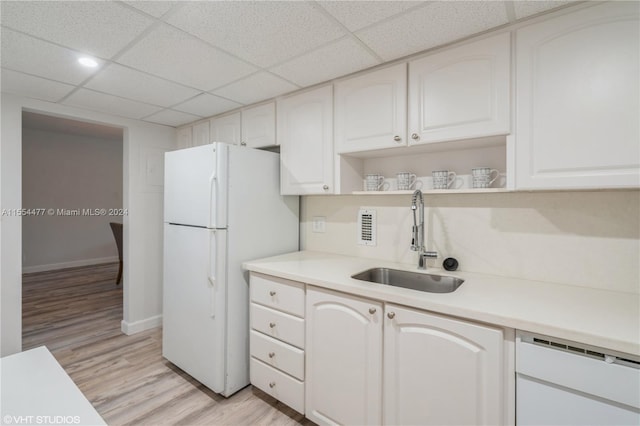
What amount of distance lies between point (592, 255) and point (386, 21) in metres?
1.46

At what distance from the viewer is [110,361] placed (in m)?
2.53

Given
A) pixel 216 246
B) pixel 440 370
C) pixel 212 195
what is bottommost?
pixel 440 370

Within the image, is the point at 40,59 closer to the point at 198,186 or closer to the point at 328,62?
the point at 198,186

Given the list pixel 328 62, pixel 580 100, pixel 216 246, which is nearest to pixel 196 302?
pixel 216 246

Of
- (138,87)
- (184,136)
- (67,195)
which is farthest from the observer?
(67,195)

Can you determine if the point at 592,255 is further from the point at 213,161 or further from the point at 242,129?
the point at 242,129

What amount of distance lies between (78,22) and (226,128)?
4.75 ft

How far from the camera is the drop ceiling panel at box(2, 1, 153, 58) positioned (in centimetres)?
132

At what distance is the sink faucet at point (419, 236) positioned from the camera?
1803 mm

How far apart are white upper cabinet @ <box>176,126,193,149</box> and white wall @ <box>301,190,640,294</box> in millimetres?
2052

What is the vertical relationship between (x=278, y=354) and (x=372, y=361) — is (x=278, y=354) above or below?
below

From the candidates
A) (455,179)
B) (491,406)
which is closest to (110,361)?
(491,406)

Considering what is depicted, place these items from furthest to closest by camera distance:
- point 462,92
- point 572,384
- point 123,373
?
point 123,373 → point 462,92 → point 572,384

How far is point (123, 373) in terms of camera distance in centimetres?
235
